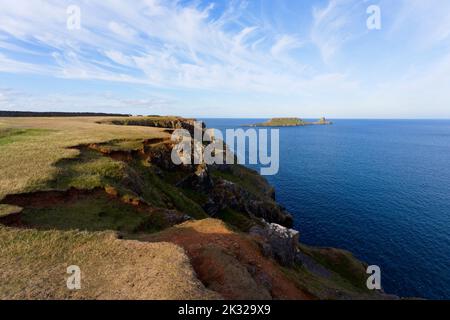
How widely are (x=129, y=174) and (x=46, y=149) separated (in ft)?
45.0

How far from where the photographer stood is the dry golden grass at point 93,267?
590 inches

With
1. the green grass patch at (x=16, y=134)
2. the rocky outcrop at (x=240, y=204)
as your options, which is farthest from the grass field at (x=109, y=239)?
the rocky outcrop at (x=240, y=204)

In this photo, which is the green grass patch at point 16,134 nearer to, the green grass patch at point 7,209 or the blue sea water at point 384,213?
the green grass patch at point 7,209

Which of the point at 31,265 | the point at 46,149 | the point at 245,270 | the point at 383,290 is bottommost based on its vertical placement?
the point at 383,290

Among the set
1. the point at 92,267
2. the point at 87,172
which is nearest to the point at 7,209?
the point at 87,172

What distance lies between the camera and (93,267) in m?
17.5

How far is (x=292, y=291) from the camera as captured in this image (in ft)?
68.4

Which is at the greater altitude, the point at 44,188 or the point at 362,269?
A: the point at 44,188

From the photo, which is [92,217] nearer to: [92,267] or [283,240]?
[92,267]

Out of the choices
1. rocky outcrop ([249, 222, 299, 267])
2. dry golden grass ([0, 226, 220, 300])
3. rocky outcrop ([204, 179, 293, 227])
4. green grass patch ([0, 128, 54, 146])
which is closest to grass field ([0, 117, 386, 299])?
dry golden grass ([0, 226, 220, 300])

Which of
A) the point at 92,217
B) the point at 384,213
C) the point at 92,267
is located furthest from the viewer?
the point at 384,213

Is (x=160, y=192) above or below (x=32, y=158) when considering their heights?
below

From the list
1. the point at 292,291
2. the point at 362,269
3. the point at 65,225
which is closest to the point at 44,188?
the point at 65,225
